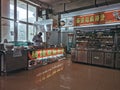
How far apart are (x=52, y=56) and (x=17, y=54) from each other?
2642 mm

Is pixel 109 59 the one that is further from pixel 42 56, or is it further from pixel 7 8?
pixel 7 8

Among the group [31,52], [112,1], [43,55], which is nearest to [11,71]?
[31,52]

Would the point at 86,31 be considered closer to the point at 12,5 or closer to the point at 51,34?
the point at 51,34

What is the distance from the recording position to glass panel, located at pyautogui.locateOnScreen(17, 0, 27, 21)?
827 centimetres

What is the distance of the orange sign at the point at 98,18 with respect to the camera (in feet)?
21.0

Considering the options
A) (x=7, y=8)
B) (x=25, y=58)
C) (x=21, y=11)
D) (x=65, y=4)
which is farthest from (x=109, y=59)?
(x=7, y=8)

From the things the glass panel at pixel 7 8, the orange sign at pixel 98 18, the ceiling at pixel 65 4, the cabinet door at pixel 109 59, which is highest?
the ceiling at pixel 65 4

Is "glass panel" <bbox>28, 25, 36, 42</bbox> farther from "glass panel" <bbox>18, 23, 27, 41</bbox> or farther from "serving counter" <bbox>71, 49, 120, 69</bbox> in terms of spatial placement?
"serving counter" <bbox>71, 49, 120, 69</bbox>

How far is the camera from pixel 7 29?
295 inches

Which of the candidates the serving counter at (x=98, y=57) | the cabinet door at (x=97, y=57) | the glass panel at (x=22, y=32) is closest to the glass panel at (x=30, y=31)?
the glass panel at (x=22, y=32)

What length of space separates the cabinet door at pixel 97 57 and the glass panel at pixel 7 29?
526 cm

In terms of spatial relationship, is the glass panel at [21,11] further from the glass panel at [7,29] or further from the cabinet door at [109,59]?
the cabinet door at [109,59]

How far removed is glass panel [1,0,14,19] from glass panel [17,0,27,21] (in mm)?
491

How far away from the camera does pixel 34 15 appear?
9.62 metres
